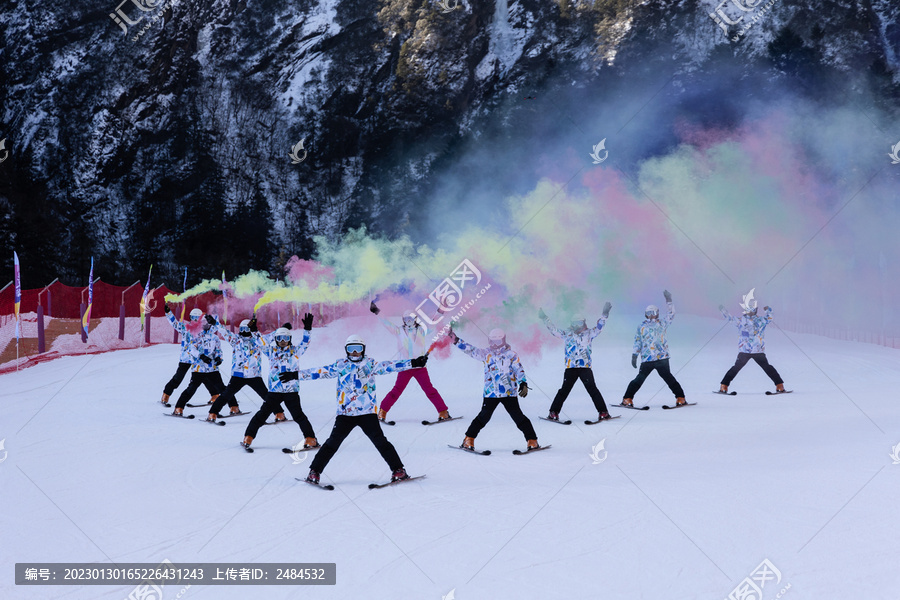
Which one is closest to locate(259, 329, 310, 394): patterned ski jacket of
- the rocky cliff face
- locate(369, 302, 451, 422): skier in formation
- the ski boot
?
locate(369, 302, 451, 422): skier in formation

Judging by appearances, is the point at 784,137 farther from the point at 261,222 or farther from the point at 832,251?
the point at 261,222

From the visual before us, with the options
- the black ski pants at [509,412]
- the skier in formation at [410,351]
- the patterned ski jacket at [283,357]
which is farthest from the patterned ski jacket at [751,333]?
the patterned ski jacket at [283,357]

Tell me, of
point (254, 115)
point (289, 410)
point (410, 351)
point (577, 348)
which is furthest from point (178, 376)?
point (254, 115)

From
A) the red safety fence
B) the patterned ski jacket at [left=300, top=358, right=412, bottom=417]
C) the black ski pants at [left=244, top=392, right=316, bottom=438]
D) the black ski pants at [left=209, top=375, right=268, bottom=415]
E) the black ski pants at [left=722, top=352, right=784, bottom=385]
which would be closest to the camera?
the patterned ski jacket at [left=300, top=358, right=412, bottom=417]

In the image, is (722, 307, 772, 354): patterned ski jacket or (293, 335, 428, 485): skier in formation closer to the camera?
(293, 335, 428, 485): skier in formation

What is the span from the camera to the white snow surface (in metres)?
4.94

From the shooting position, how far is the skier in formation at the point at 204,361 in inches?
455

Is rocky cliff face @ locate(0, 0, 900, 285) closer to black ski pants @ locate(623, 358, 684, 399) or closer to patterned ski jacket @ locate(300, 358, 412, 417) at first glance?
black ski pants @ locate(623, 358, 684, 399)

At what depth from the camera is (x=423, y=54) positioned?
128 ft

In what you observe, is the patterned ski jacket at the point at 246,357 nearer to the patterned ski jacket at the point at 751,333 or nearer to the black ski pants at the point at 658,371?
the black ski pants at the point at 658,371

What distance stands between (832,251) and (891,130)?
7019 mm

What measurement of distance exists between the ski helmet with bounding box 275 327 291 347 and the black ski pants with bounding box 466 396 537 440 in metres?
2.64

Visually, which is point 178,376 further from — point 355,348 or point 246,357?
point 355,348

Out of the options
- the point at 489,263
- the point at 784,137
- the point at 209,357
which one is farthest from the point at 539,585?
the point at 784,137
